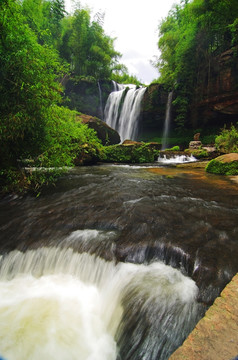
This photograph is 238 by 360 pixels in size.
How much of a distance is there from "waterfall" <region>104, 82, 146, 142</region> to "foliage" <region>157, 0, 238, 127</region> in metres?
4.26

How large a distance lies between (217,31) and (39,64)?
2257 cm

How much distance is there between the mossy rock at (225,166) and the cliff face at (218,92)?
1293 cm

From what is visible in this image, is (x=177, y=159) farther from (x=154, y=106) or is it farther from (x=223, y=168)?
(x=154, y=106)

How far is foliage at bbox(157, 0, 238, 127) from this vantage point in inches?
703

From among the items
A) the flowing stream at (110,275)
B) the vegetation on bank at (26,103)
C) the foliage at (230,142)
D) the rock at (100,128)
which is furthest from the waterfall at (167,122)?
the flowing stream at (110,275)

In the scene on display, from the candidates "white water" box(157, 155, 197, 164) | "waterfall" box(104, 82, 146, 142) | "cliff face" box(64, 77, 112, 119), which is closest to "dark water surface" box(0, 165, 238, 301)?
"white water" box(157, 155, 197, 164)

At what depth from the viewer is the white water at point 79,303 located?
5.68ft

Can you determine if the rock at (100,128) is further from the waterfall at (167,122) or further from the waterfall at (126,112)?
the waterfall at (167,122)

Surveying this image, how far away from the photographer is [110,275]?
94.5 inches

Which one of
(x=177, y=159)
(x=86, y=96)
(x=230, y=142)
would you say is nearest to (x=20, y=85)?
(x=230, y=142)

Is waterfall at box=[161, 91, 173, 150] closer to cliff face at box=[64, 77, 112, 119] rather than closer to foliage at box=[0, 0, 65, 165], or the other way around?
cliff face at box=[64, 77, 112, 119]

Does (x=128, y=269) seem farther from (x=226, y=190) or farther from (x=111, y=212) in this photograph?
(x=226, y=190)

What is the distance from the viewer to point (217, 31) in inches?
740

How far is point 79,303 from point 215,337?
151cm
